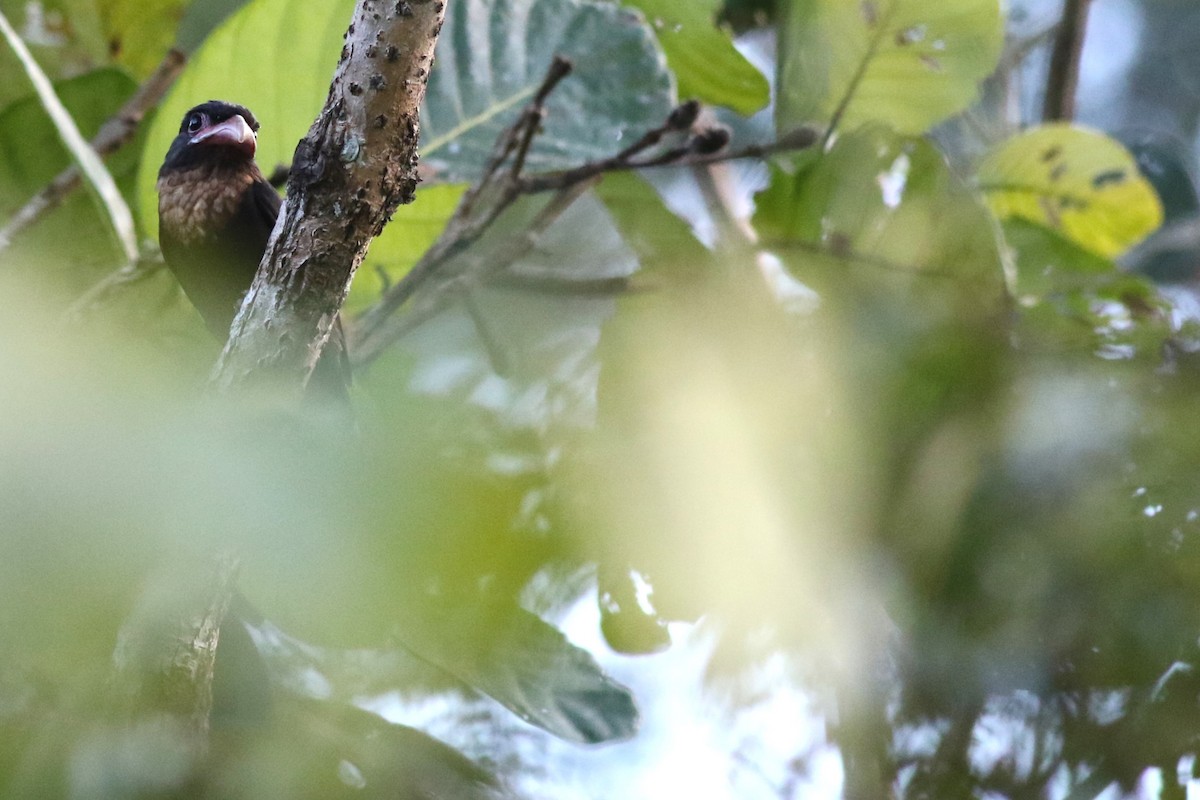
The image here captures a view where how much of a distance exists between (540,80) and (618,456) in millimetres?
382

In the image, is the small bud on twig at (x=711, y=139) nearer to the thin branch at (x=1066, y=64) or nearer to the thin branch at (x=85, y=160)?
the thin branch at (x=85, y=160)

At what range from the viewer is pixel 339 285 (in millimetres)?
514

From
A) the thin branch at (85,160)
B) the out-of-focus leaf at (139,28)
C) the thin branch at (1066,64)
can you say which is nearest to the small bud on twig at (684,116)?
the thin branch at (85,160)

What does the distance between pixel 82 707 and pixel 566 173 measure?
578 millimetres

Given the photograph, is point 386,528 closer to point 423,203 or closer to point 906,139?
point 423,203

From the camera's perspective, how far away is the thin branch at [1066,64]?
5.68 ft

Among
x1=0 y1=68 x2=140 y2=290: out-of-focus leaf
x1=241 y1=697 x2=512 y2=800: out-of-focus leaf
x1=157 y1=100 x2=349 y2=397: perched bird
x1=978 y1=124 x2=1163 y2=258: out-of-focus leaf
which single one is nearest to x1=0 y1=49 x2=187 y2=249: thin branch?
x1=0 y1=68 x2=140 y2=290: out-of-focus leaf

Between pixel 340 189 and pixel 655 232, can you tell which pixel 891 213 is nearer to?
pixel 655 232

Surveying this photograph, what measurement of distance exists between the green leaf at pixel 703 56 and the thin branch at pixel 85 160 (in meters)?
0.57

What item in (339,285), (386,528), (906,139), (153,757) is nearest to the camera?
(339,285)

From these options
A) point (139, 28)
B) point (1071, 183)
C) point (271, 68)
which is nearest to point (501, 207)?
point (271, 68)

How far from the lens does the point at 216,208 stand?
2.05 ft

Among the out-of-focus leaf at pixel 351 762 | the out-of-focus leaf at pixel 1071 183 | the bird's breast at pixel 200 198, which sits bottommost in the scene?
the out-of-focus leaf at pixel 1071 183

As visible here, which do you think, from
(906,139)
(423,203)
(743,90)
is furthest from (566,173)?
(906,139)
